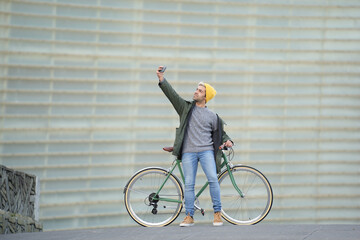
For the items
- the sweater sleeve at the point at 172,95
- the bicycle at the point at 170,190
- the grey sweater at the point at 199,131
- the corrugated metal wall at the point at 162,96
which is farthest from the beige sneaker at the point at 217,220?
the corrugated metal wall at the point at 162,96

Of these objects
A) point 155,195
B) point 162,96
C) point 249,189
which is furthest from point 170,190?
point 162,96

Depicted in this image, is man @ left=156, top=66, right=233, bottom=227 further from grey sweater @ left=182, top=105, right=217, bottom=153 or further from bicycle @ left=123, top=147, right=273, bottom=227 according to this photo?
bicycle @ left=123, top=147, right=273, bottom=227

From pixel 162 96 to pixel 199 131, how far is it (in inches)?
130

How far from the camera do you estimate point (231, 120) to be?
1017 cm

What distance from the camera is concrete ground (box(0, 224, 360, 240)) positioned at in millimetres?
5898

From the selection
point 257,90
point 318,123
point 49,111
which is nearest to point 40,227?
point 49,111

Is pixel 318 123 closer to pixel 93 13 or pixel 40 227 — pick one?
pixel 93 13

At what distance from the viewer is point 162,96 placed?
989 cm

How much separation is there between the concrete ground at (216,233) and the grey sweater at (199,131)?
0.81 metres

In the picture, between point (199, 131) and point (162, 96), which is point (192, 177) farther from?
point (162, 96)

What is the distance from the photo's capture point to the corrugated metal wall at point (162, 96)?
9.39 m

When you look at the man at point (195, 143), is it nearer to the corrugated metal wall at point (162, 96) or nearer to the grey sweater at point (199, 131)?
the grey sweater at point (199, 131)

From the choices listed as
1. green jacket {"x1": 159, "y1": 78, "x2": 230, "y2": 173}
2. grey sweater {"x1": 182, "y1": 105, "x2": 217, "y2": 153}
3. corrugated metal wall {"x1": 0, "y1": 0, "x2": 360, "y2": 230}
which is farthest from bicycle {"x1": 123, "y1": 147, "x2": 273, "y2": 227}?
corrugated metal wall {"x1": 0, "y1": 0, "x2": 360, "y2": 230}

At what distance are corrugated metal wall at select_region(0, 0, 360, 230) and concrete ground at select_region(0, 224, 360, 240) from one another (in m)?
3.09
